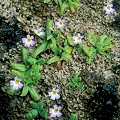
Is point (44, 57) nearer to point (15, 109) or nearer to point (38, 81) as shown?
point (38, 81)

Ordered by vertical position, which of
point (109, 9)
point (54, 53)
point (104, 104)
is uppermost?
point (109, 9)

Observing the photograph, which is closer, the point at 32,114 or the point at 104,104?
the point at 32,114

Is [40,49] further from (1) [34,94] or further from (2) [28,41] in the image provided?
(1) [34,94]

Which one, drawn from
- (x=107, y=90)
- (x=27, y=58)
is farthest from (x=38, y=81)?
(x=107, y=90)

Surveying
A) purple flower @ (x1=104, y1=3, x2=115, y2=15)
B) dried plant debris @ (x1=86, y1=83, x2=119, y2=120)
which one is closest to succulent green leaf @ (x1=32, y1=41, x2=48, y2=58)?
dried plant debris @ (x1=86, y1=83, x2=119, y2=120)

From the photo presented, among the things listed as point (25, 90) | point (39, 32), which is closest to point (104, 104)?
point (25, 90)

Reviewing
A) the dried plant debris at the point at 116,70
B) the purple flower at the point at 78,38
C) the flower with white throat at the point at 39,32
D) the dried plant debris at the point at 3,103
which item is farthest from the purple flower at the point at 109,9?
the dried plant debris at the point at 3,103

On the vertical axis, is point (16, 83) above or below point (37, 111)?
above

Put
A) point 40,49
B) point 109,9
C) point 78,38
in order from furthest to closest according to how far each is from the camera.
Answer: point 109,9 < point 78,38 < point 40,49

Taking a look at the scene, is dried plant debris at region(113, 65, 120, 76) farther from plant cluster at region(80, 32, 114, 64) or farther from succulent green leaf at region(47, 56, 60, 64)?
succulent green leaf at region(47, 56, 60, 64)
